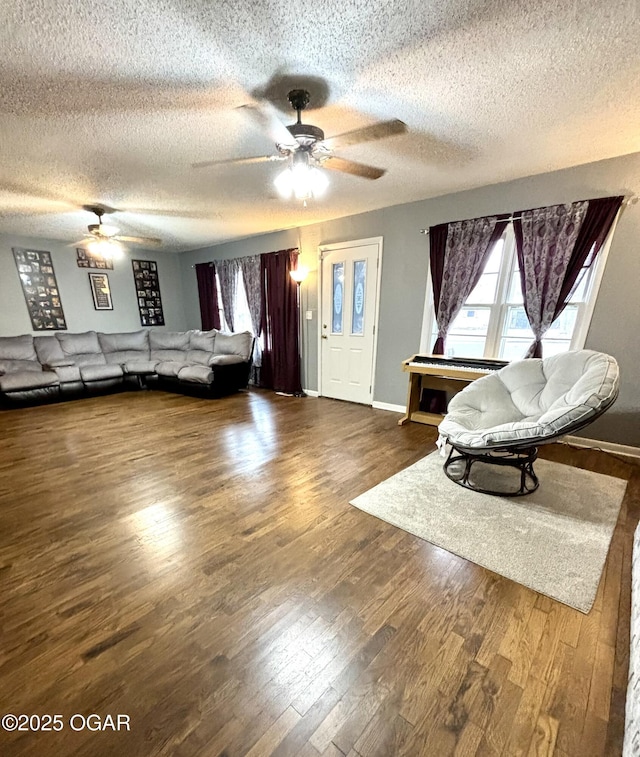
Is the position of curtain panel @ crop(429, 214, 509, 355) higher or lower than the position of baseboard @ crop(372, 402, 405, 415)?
higher

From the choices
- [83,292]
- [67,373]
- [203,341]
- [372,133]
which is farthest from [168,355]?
[372,133]

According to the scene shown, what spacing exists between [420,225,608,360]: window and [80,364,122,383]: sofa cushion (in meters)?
4.91

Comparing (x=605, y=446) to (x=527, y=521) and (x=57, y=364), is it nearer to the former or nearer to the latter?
(x=527, y=521)

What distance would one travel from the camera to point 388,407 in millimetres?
4234

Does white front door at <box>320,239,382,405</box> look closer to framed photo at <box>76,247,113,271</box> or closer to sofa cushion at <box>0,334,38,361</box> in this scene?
framed photo at <box>76,247,113,271</box>

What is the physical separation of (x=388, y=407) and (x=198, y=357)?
333cm

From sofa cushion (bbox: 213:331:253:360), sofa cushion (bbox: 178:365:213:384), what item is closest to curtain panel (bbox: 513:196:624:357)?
sofa cushion (bbox: 213:331:253:360)

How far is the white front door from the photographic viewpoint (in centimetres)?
413

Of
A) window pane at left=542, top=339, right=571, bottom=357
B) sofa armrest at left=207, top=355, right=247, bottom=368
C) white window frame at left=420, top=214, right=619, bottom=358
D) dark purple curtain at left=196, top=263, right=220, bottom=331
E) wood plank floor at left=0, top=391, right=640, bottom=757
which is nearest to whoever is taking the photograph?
wood plank floor at left=0, top=391, right=640, bottom=757

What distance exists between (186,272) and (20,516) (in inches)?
224

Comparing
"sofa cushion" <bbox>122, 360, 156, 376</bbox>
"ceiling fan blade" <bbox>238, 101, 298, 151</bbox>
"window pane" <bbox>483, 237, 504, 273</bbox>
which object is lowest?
"sofa cushion" <bbox>122, 360, 156, 376</bbox>

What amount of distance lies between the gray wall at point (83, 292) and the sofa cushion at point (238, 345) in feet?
7.42

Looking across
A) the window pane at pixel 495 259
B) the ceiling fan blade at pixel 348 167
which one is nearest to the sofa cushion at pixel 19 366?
the ceiling fan blade at pixel 348 167

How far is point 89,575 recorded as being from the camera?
1616 millimetres
